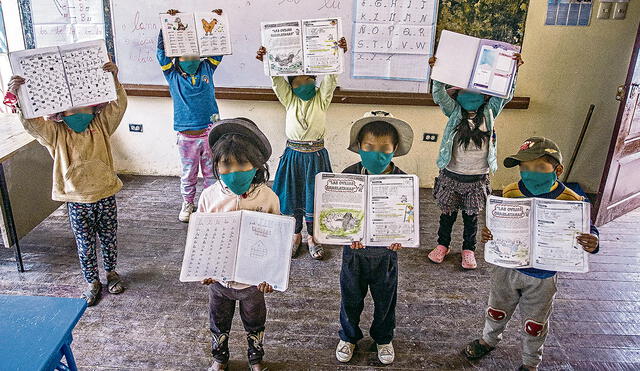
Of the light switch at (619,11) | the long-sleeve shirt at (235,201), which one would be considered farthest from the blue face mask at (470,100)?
the light switch at (619,11)

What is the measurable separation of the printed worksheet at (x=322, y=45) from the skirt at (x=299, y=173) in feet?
1.61

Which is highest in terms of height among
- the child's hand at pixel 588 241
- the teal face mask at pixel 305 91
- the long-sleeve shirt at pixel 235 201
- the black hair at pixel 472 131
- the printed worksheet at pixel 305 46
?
the printed worksheet at pixel 305 46

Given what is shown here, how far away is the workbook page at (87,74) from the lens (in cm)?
262

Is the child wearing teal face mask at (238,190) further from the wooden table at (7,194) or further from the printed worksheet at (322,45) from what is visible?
the wooden table at (7,194)

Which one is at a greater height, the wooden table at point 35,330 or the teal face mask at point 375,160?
the teal face mask at point 375,160

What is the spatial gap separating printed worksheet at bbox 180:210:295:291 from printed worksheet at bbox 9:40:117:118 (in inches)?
43.1

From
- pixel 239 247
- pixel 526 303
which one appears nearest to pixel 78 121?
pixel 239 247

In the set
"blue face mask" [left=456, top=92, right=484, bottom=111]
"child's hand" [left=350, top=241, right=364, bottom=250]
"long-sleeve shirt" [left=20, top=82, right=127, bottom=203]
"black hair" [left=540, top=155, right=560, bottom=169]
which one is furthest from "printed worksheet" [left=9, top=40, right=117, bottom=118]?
"black hair" [left=540, top=155, right=560, bottom=169]

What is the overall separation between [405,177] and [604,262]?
7.12 ft

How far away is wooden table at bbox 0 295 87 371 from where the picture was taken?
1.64 metres

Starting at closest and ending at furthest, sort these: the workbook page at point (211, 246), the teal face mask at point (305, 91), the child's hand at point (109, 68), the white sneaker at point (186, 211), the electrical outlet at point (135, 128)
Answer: the workbook page at point (211, 246), the child's hand at point (109, 68), the teal face mask at point (305, 91), the white sneaker at point (186, 211), the electrical outlet at point (135, 128)

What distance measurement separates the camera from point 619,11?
4012mm

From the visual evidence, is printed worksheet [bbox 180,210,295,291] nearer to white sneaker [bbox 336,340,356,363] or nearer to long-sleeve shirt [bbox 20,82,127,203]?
white sneaker [bbox 336,340,356,363]

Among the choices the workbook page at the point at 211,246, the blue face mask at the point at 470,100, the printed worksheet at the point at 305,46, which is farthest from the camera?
the printed worksheet at the point at 305,46
